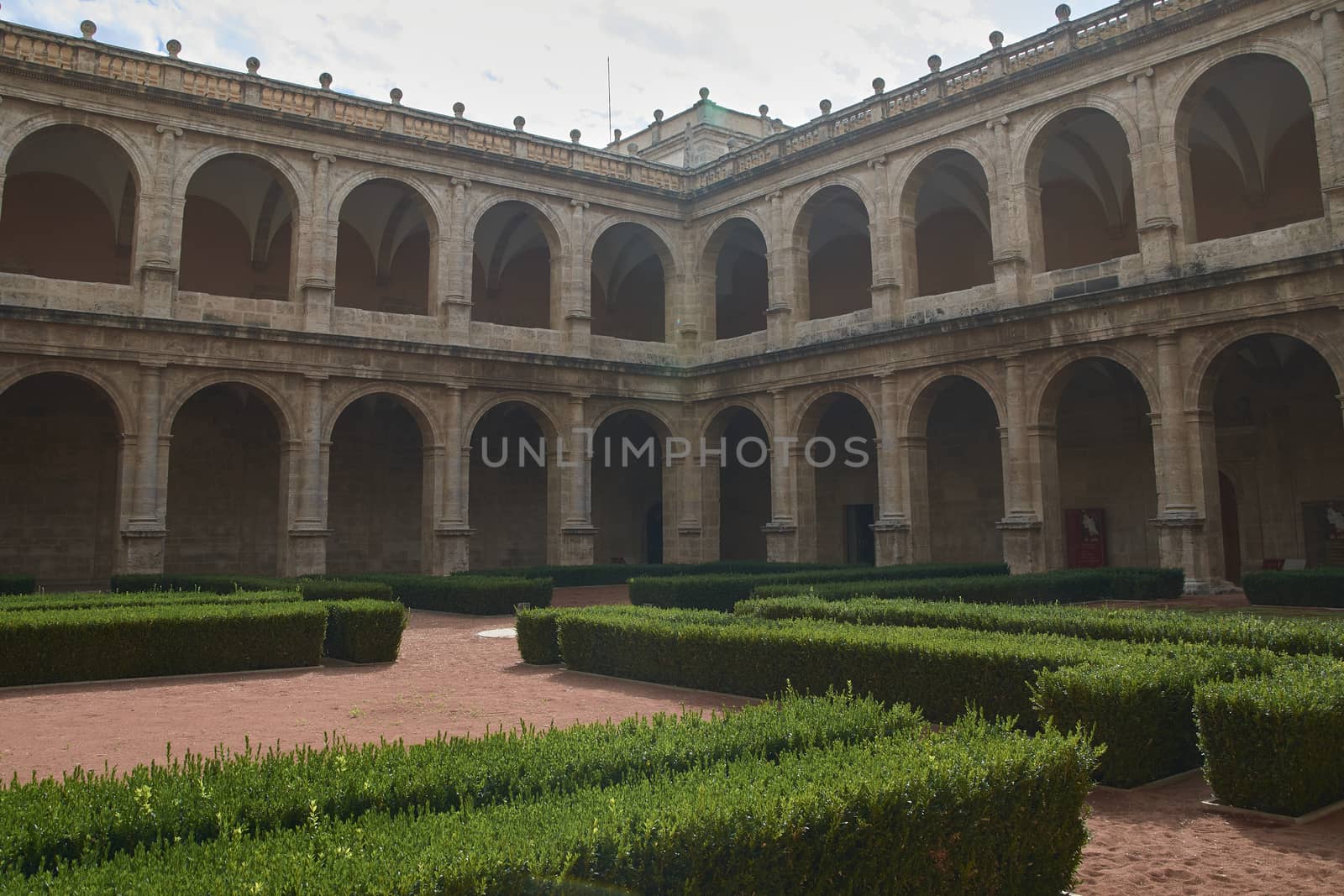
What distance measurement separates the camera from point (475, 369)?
75.7 ft

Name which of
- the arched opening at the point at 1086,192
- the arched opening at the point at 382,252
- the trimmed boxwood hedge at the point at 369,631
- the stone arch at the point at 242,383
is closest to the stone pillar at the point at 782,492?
the arched opening at the point at 1086,192

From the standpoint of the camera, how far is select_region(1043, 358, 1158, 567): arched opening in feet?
72.3

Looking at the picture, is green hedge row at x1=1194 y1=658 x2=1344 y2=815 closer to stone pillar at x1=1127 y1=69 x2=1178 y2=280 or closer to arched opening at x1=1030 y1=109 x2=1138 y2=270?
stone pillar at x1=1127 y1=69 x2=1178 y2=280

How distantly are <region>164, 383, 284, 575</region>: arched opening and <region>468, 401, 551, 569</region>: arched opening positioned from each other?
18.4 ft

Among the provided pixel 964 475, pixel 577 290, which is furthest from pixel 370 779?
pixel 964 475

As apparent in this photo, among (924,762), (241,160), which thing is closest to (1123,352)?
(924,762)

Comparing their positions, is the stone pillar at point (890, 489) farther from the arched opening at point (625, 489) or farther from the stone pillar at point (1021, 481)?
the arched opening at point (625, 489)

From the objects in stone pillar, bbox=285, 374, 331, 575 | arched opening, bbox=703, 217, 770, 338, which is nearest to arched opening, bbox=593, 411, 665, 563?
arched opening, bbox=703, 217, 770, 338

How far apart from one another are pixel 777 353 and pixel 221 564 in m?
14.7

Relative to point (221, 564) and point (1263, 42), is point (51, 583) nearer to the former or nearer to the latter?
point (221, 564)

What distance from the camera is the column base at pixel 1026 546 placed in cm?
1903

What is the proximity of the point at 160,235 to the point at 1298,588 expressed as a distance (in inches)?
A: 842

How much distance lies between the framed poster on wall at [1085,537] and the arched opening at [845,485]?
217 inches

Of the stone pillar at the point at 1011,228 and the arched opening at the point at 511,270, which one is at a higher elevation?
the arched opening at the point at 511,270
